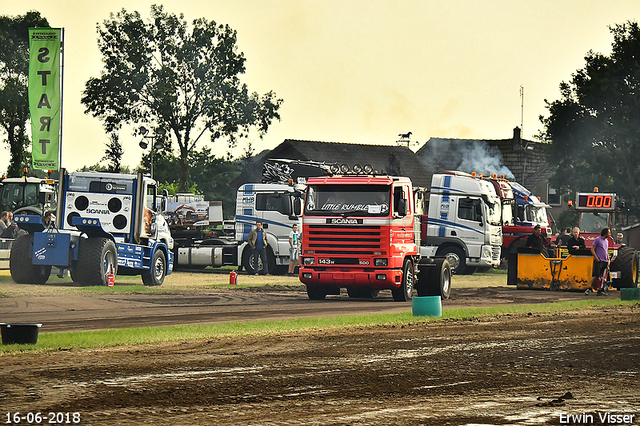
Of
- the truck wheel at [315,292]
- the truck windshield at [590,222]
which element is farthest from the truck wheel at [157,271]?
the truck windshield at [590,222]

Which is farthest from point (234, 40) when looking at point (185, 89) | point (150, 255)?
point (150, 255)

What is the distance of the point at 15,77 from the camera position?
2650 inches

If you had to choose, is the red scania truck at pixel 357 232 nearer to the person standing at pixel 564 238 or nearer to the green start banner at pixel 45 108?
the green start banner at pixel 45 108

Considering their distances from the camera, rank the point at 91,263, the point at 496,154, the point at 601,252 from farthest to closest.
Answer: the point at 496,154
the point at 601,252
the point at 91,263

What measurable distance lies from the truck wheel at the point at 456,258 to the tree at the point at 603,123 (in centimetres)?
2068

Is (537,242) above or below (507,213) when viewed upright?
below

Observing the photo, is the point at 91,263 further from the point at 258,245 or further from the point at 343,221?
the point at 258,245

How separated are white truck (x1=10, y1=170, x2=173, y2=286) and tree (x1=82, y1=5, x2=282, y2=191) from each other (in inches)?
1437

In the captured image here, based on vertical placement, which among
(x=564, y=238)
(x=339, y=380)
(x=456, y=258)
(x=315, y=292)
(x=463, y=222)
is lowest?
(x=339, y=380)

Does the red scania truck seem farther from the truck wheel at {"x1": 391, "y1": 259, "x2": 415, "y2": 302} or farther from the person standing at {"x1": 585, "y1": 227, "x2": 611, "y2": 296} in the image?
the person standing at {"x1": 585, "y1": 227, "x2": 611, "y2": 296}

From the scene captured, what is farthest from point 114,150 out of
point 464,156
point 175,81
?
point 464,156

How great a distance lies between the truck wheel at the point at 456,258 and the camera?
35122 millimetres

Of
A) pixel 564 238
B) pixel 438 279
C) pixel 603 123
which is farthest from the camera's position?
pixel 603 123

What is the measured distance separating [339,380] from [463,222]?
25.4 m
